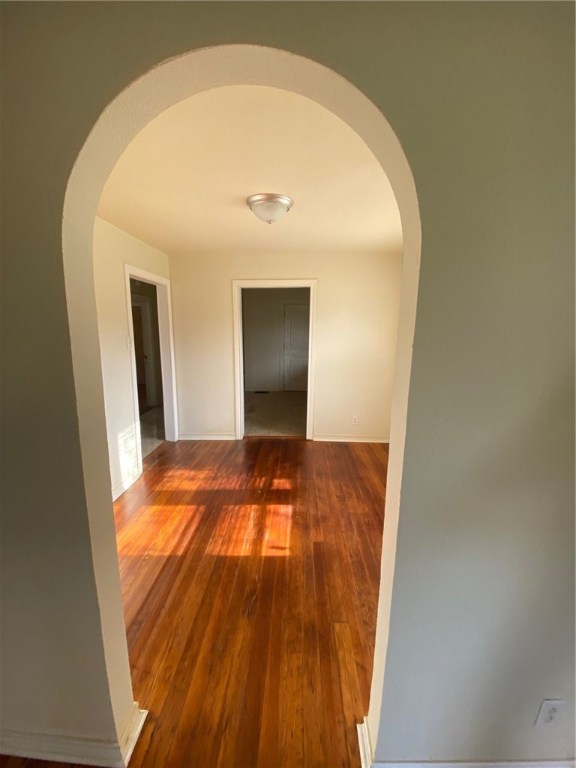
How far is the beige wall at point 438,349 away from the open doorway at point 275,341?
17.9 ft

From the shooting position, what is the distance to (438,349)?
2.45 ft

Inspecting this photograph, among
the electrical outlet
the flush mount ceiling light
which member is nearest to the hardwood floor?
the electrical outlet

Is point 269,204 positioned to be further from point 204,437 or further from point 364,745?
point 204,437

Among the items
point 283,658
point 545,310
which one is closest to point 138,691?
point 283,658

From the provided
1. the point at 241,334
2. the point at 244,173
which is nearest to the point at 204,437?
the point at 241,334

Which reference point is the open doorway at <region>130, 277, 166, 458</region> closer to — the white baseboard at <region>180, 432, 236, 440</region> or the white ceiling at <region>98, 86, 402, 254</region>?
the white baseboard at <region>180, 432, 236, 440</region>

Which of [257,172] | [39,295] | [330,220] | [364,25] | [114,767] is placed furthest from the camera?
[330,220]

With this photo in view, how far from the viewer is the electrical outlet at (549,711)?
95 cm

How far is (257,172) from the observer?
166 centimetres

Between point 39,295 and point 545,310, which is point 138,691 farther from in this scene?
point 545,310

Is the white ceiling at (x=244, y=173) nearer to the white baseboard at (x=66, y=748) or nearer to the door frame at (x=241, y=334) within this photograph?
the door frame at (x=241, y=334)

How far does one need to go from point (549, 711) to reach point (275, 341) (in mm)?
6412

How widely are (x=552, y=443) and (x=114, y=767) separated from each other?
176 centimetres

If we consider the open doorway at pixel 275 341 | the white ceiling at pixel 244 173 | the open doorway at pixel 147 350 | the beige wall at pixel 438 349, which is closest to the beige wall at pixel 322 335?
the white ceiling at pixel 244 173
